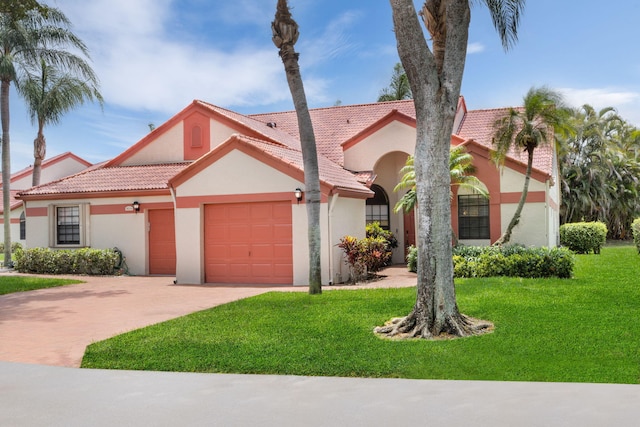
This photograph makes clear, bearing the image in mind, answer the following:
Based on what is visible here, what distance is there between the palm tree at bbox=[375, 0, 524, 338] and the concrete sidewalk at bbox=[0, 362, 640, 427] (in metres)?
2.82

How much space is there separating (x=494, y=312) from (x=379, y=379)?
4722 millimetres

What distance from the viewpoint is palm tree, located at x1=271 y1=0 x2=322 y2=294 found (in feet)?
46.6

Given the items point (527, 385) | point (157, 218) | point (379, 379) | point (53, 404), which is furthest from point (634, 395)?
point (157, 218)

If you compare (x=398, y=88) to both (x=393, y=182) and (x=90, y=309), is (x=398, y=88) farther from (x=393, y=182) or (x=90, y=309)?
(x=90, y=309)

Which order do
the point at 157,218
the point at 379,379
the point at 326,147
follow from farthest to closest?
the point at 326,147 → the point at 157,218 → the point at 379,379

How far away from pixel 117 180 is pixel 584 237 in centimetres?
2077

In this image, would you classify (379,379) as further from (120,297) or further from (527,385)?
(120,297)

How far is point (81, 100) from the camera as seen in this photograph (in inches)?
1172

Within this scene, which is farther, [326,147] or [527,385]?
[326,147]

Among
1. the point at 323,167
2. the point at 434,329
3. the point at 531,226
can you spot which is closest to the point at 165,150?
the point at 323,167

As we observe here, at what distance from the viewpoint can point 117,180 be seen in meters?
22.1

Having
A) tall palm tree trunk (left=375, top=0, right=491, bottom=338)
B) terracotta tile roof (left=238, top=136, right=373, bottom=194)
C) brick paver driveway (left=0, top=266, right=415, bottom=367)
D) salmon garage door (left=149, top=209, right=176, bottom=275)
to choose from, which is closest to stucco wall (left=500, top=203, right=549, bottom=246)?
brick paver driveway (left=0, top=266, right=415, bottom=367)

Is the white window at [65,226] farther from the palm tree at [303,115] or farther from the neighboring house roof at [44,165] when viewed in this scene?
the neighboring house roof at [44,165]

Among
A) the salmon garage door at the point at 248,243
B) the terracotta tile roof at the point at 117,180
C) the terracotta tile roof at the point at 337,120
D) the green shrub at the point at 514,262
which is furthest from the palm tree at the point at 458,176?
the terracotta tile roof at the point at 117,180
